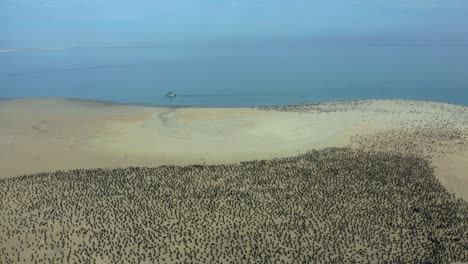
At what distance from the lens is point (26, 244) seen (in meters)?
16.5

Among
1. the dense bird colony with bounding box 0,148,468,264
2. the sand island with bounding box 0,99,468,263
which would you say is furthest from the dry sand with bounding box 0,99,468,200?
the dense bird colony with bounding box 0,148,468,264

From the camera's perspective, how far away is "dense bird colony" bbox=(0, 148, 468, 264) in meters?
15.9

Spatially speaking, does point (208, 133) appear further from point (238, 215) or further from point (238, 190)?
point (238, 215)

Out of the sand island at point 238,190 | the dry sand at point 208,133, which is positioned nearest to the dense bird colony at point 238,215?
the sand island at point 238,190

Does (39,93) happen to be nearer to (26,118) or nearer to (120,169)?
(26,118)

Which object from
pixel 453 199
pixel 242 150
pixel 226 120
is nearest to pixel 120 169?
pixel 242 150

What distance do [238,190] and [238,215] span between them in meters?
2.48

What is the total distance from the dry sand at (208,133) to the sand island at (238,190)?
12cm

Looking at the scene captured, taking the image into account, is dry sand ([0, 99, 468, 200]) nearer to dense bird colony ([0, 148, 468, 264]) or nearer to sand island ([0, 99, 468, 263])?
sand island ([0, 99, 468, 263])

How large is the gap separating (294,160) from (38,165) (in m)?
13.4

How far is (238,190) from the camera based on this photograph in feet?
68.6

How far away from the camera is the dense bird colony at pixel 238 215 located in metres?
15.9

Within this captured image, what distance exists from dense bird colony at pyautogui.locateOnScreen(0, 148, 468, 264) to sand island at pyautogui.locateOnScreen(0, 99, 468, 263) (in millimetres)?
66

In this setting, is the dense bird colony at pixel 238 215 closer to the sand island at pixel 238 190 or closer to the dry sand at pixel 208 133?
the sand island at pixel 238 190
